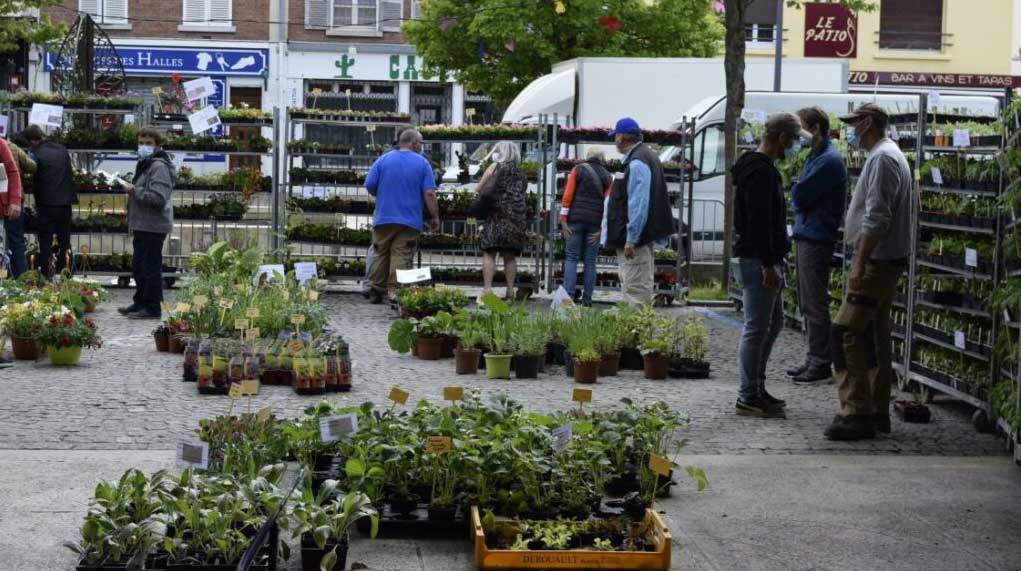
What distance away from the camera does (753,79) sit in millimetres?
27562

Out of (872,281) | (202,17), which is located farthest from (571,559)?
(202,17)

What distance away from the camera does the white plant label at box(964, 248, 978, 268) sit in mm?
9617

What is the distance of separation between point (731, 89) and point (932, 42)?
25.4 meters

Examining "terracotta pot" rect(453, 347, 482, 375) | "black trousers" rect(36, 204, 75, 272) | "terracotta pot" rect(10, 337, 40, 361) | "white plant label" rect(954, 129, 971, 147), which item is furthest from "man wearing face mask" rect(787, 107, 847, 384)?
"black trousers" rect(36, 204, 75, 272)

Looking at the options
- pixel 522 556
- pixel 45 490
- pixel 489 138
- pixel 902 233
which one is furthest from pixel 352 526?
pixel 489 138

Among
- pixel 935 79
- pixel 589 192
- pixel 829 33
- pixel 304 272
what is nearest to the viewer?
pixel 304 272

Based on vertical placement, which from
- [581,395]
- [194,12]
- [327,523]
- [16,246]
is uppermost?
[194,12]

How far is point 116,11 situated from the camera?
41375mm

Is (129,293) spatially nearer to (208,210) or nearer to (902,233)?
(208,210)

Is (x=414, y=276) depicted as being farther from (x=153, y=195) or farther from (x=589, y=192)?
(x=153, y=195)

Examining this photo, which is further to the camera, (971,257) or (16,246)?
(16,246)

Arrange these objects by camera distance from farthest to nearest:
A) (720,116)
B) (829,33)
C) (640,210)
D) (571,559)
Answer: (829,33) < (720,116) < (640,210) < (571,559)

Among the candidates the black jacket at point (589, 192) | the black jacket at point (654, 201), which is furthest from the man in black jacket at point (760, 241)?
the black jacket at point (589, 192)

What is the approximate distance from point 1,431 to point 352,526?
3065 millimetres
